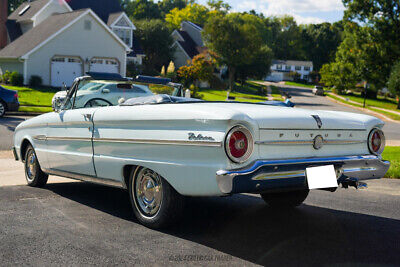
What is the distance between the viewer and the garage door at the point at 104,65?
40188 mm

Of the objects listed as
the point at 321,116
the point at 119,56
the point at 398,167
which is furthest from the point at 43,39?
the point at 321,116

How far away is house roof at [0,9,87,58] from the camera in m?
37.9

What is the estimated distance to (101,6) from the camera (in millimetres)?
47750

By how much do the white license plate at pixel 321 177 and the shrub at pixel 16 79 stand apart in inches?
1389

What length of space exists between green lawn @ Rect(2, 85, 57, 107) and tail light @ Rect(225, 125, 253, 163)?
939 inches

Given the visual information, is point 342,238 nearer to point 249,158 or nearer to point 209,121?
point 249,158

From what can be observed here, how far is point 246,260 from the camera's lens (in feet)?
13.8

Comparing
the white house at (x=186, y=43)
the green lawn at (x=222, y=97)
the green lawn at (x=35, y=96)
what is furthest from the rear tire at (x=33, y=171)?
the white house at (x=186, y=43)

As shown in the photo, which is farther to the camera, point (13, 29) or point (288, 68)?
point (288, 68)

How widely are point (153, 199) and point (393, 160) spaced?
301 inches

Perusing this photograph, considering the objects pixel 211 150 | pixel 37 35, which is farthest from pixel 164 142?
pixel 37 35

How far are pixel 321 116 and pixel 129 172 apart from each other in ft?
6.91

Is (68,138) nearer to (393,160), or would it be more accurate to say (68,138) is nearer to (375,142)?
(375,142)

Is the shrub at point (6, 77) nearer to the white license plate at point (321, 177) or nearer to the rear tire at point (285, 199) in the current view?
the rear tire at point (285, 199)
